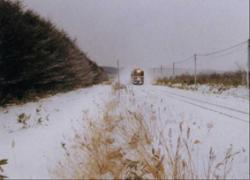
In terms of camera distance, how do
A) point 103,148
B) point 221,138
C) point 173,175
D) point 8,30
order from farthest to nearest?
1. point 8,30
2. point 221,138
3. point 103,148
4. point 173,175

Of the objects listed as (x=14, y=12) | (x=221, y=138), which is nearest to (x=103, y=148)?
(x=221, y=138)

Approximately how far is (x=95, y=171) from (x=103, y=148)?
2.44ft

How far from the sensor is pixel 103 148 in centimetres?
340

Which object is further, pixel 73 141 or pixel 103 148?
pixel 73 141

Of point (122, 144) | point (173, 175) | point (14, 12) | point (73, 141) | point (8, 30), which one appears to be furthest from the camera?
point (14, 12)

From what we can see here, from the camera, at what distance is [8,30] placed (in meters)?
6.28

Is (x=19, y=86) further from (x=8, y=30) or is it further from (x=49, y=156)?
(x=49, y=156)

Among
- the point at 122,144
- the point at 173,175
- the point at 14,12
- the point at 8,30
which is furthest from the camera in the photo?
the point at 14,12

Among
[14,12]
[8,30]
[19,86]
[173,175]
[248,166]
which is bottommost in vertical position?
[248,166]

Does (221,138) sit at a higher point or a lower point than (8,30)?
lower

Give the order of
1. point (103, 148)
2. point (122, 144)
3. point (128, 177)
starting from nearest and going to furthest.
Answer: point (128, 177)
point (103, 148)
point (122, 144)

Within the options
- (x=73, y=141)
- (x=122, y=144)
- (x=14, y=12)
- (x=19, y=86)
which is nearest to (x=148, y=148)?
(x=122, y=144)

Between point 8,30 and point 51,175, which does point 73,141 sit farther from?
point 8,30

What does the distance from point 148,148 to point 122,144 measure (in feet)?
1.34
